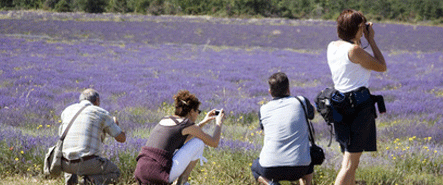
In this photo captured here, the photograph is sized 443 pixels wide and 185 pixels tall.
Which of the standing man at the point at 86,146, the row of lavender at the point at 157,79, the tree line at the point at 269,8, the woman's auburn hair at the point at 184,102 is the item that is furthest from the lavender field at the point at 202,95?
the tree line at the point at 269,8

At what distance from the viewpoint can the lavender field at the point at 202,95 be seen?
381 cm

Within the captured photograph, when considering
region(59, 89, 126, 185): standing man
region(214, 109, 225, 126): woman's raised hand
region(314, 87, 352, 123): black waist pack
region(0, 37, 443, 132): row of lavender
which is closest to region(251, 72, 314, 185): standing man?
region(314, 87, 352, 123): black waist pack

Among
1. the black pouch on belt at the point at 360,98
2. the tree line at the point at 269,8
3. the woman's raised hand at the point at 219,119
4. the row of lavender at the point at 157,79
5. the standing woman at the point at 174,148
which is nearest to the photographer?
the black pouch on belt at the point at 360,98

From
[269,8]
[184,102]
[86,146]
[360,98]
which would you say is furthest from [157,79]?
[269,8]

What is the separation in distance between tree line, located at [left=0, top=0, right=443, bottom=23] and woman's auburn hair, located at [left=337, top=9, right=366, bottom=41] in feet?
150

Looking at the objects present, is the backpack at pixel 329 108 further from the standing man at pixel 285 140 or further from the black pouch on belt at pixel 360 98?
the standing man at pixel 285 140

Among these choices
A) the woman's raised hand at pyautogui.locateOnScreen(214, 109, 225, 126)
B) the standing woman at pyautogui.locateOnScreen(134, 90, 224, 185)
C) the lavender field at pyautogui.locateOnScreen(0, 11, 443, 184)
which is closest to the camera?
the standing woman at pyautogui.locateOnScreen(134, 90, 224, 185)

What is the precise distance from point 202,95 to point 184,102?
201 inches

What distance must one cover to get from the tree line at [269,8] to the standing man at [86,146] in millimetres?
44802

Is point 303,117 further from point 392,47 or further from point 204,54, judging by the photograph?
point 392,47

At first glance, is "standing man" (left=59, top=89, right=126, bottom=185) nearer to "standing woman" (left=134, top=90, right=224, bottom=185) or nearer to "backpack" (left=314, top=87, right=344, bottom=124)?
"standing woman" (left=134, top=90, right=224, bottom=185)

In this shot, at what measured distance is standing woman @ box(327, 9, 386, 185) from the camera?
2.81 m

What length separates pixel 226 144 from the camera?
13.6 ft

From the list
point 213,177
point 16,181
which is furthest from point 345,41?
point 16,181
